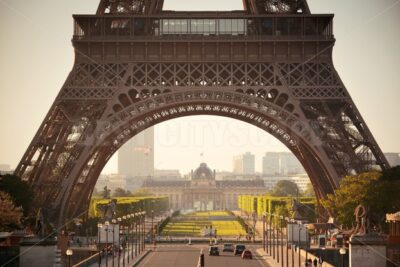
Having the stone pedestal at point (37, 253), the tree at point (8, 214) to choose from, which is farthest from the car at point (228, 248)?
the stone pedestal at point (37, 253)

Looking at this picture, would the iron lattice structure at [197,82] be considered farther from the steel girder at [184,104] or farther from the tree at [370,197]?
the tree at [370,197]

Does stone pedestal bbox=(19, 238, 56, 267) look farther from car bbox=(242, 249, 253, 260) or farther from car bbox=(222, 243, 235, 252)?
car bbox=(222, 243, 235, 252)

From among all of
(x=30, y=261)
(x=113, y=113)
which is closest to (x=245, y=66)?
(x=113, y=113)

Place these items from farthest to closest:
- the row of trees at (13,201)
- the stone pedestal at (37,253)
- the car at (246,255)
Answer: the car at (246,255)
the row of trees at (13,201)
the stone pedestal at (37,253)

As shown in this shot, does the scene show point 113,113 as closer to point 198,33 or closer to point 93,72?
point 93,72

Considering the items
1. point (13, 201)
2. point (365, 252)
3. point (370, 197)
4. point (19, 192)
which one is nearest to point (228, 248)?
point (370, 197)

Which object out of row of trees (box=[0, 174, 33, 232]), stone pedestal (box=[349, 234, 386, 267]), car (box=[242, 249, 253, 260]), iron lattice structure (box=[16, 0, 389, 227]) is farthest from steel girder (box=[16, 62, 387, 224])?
stone pedestal (box=[349, 234, 386, 267])

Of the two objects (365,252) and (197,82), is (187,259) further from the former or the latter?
(365,252)
